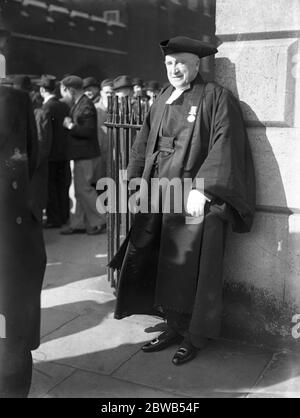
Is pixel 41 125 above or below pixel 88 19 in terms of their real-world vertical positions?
below

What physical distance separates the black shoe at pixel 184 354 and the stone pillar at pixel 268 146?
17.7 inches

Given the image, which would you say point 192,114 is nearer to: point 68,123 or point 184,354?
point 184,354

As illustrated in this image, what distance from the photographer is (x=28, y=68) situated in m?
17.4

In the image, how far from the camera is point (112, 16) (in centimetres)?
2048

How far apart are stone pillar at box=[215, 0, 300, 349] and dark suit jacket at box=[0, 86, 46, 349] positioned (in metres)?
1.52

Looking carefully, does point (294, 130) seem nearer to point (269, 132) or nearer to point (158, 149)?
point (269, 132)

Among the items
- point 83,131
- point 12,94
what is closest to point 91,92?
point 83,131

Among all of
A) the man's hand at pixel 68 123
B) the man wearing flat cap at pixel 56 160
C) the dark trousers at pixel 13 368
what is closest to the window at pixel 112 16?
the man wearing flat cap at pixel 56 160

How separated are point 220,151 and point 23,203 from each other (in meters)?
1.26

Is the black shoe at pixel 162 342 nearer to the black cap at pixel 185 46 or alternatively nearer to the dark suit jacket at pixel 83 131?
the black cap at pixel 185 46

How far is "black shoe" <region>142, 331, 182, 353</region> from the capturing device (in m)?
3.89

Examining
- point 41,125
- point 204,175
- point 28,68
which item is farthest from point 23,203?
point 28,68

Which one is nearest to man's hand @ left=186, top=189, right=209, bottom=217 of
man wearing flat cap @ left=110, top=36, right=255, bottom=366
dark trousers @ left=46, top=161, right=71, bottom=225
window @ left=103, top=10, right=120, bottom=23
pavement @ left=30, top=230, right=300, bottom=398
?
man wearing flat cap @ left=110, top=36, right=255, bottom=366

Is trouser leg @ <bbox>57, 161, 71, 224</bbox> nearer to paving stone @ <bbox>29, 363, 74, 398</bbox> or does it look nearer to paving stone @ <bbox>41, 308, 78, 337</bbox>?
paving stone @ <bbox>41, 308, 78, 337</bbox>
